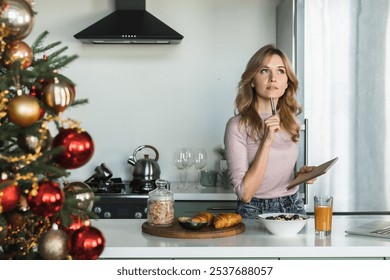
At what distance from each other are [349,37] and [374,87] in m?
0.34

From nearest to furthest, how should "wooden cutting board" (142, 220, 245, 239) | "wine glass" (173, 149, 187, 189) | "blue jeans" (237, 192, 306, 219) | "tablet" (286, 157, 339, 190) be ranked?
"wooden cutting board" (142, 220, 245, 239) < "tablet" (286, 157, 339, 190) < "blue jeans" (237, 192, 306, 219) < "wine glass" (173, 149, 187, 189)

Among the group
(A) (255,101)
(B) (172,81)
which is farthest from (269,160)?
(B) (172,81)

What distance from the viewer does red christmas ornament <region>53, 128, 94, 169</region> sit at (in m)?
1.20

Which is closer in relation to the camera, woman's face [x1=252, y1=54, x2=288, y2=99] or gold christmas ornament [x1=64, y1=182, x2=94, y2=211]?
gold christmas ornament [x1=64, y1=182, x2=94, y2=211]

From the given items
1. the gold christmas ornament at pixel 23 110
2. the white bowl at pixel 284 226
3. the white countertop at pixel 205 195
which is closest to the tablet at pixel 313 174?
the white bowl at pixel 284 226

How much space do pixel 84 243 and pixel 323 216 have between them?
1.41 m

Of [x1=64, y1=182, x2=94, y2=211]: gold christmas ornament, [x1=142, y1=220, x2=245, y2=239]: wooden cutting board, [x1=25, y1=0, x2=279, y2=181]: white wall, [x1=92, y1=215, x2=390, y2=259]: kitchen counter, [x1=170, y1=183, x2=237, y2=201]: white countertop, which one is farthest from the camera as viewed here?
[x1=25, y1=0, x2=279, y2=181]: white wall

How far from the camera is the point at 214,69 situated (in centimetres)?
448

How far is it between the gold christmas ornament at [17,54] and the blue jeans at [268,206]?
6.20 ft

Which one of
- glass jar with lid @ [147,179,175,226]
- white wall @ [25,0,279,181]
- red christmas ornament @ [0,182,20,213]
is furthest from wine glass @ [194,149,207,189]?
red christmas ornament @ [0,182,20,213]

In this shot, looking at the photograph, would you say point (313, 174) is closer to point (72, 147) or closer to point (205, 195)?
point (205, 195)

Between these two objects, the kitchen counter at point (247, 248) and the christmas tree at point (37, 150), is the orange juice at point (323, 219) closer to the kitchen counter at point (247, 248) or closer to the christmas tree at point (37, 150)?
the kitchen counter at point (247, 248)

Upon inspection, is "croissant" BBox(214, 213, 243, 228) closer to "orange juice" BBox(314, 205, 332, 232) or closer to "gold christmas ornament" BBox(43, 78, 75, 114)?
"orange juice" BBox(314, 205, 332, 232)
